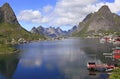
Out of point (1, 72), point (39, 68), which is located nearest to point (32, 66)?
point (39, 68)

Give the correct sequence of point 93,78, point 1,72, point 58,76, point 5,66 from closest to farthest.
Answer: point 93,78, point 58,76, point 1,72, point 5,66

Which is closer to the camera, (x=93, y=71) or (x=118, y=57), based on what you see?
(x=93, y=71)

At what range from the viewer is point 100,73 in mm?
141875

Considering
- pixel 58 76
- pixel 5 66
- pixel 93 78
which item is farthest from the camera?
pixel 5 66

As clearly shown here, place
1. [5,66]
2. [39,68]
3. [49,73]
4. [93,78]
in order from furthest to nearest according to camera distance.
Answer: [5,66]
[39,68]
[49,73]
[93,78]

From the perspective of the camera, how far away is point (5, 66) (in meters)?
184

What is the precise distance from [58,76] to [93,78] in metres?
21.3

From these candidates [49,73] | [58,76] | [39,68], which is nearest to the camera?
[58,76]

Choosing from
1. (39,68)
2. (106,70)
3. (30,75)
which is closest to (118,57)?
(106,70)

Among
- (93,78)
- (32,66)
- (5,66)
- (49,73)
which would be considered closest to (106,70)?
(93,78)

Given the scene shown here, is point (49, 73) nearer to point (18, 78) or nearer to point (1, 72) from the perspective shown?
point (18, 78)

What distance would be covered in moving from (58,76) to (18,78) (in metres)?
22.6

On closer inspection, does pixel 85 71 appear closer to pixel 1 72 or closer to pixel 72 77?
pixel 72 77

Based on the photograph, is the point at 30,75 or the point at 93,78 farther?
the point at 30,75
